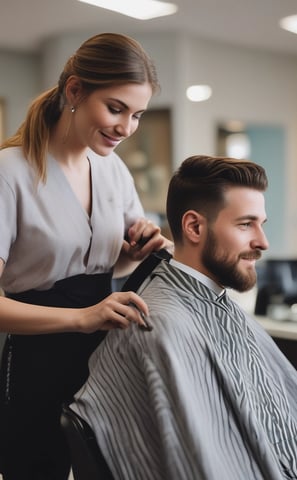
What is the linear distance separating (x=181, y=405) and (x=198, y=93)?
540 cm

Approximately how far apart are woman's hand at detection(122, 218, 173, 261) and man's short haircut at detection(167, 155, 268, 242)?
0.49ft

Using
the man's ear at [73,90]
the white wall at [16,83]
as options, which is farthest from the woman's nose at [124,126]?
the white wall at [16,83]

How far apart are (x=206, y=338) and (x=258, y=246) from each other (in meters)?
0.23

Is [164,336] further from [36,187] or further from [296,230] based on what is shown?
[296,230]

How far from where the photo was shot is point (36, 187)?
1.39 m

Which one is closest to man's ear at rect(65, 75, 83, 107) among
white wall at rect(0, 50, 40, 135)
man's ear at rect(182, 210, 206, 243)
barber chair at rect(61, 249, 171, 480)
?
man's ear at rect(182, 210, 206, 243)

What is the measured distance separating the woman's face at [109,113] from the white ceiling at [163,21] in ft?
13.5

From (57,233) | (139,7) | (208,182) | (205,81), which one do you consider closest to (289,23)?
(205,81)

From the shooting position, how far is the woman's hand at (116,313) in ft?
3.93

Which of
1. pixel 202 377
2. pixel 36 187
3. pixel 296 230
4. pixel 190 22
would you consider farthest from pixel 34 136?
pixel 296 230

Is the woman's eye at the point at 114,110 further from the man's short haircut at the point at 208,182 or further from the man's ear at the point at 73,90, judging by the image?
the man's short haircut at the point at 208,182

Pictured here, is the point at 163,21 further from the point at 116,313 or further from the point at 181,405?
the point at 181,405

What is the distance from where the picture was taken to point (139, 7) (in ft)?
16.8

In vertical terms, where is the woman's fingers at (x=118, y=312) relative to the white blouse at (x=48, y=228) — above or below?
below
